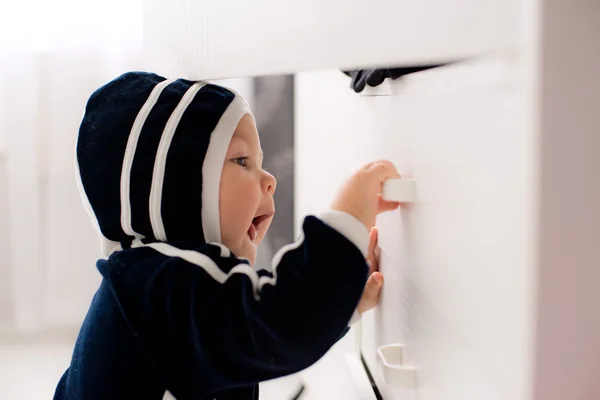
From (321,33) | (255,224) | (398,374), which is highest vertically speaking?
(321,33)

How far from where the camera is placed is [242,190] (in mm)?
492

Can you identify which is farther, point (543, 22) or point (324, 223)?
point (324, 223)

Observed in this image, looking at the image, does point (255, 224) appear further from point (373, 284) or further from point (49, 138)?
point (49, 138)

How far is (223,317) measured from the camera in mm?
408

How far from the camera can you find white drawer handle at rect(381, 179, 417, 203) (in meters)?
0.40

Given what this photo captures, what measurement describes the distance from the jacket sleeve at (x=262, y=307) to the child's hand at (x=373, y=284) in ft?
0.45

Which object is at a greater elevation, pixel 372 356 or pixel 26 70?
pixel 26 70

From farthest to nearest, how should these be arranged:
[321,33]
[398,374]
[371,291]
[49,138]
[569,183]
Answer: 1. [49,138]
2. [371,291]
3. [398,374]
4. [321,33]
5. [569,183]

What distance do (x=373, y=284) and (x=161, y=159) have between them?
0.75ft

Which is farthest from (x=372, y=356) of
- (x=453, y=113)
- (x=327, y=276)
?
(x=453, y=113)

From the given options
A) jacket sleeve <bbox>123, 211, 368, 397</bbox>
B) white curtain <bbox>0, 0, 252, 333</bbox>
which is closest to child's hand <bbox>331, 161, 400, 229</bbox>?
jacket sleeve <bbox>123, 211, 368, 397</bbox>

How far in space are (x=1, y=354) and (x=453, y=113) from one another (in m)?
1.12

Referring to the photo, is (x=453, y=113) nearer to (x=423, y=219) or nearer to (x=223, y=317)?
(x=423, y=219)

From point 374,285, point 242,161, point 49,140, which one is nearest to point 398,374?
point 374,285
